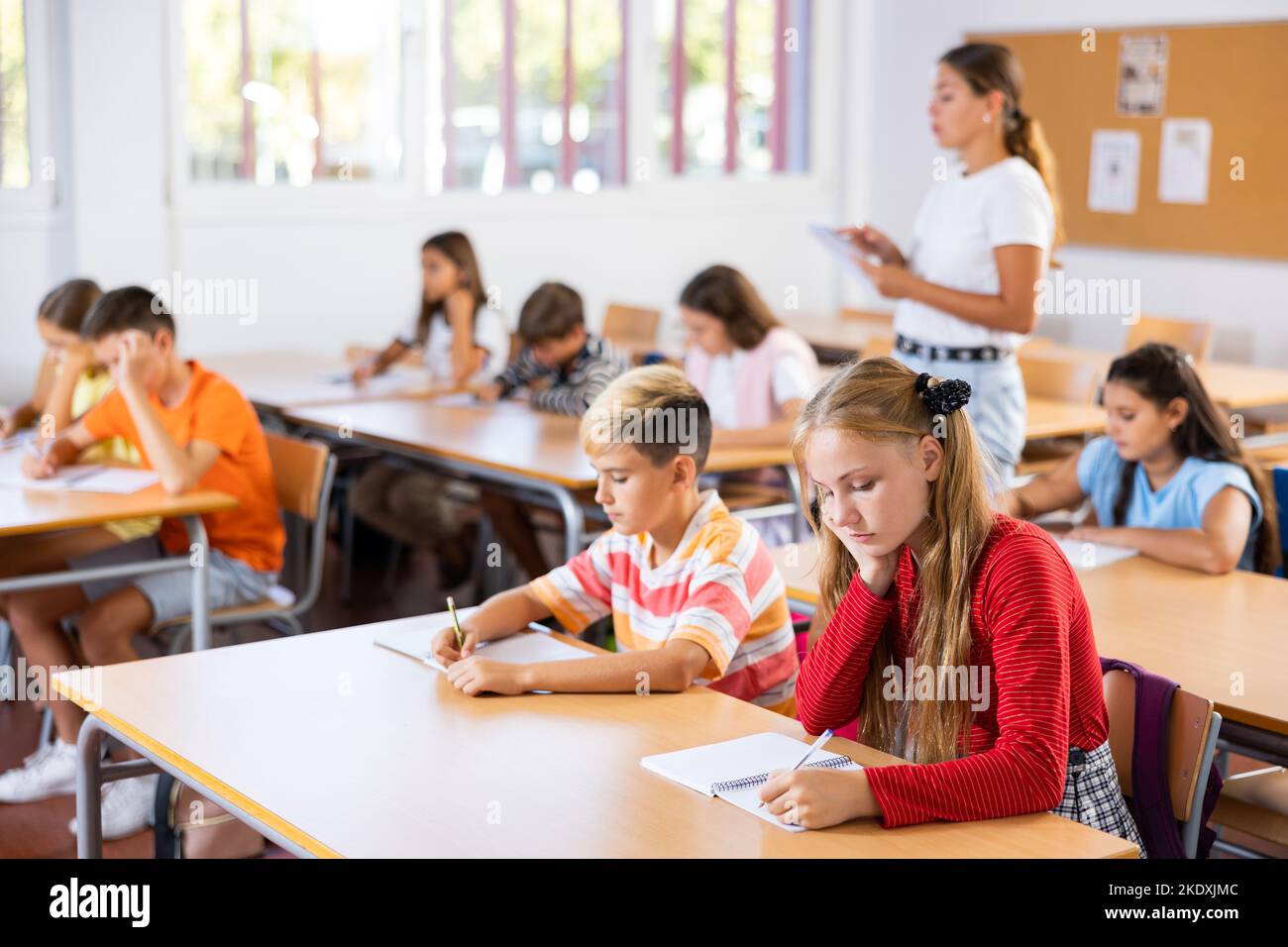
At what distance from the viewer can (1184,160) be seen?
6332 mm

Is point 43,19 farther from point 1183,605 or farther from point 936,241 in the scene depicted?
point 1183,605

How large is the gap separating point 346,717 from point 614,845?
20.5 inches

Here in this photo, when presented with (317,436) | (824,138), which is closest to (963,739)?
(317,436)

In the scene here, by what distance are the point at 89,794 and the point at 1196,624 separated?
171 centimetres

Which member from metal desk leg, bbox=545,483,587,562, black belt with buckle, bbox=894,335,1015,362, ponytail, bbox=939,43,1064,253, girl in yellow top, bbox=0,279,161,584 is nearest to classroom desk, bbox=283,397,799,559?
metal desk leg, bbox=545,483,587,562

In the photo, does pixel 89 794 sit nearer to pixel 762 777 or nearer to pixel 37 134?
pixel 762 777

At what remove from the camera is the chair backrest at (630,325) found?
19.6ft

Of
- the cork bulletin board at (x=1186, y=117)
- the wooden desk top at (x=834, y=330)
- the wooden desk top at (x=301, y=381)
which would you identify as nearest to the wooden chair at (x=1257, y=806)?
the wooden desk top at (x=301, y=381)

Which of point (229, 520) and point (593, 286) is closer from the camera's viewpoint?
point (229, 520)

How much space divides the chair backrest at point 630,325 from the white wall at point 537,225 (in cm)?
72

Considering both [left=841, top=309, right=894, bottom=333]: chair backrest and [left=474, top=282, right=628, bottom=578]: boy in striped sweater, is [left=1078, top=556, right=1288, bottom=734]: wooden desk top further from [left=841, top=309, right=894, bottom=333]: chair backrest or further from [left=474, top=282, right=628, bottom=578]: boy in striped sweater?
[left=841, top=309, right=894, bottom=333]: chair backrest

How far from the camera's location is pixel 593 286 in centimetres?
704
